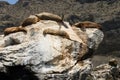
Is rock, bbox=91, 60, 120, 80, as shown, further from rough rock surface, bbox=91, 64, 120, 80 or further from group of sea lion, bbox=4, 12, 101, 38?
group of sea lion, bbox=4, 12, 101, 38

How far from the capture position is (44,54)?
1284 inches

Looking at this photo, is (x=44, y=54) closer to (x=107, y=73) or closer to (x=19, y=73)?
(x=19, y=73)

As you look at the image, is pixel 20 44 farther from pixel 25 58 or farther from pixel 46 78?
pixel 46 78

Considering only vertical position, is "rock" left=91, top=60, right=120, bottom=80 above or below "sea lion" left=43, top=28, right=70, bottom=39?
above

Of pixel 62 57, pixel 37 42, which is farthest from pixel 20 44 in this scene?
pixel 62 57

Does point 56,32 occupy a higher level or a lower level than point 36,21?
lower

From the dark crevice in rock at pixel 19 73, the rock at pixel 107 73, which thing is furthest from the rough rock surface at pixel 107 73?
the dark crevice in rock at pixel 19 73

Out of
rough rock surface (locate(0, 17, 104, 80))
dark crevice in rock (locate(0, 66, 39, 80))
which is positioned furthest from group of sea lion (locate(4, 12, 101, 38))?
dark crevice in rock (locate(0, 66, 39, 80))

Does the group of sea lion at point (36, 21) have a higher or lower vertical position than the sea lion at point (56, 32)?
higher

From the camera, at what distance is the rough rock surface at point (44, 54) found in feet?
105

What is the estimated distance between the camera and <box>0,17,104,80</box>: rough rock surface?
32.0m

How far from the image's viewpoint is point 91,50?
1447 inches

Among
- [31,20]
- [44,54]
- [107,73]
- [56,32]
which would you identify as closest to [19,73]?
[44,54]

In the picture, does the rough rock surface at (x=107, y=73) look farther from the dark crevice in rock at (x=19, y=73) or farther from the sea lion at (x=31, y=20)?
the dark crevice in rock at (x=19, y=73)
